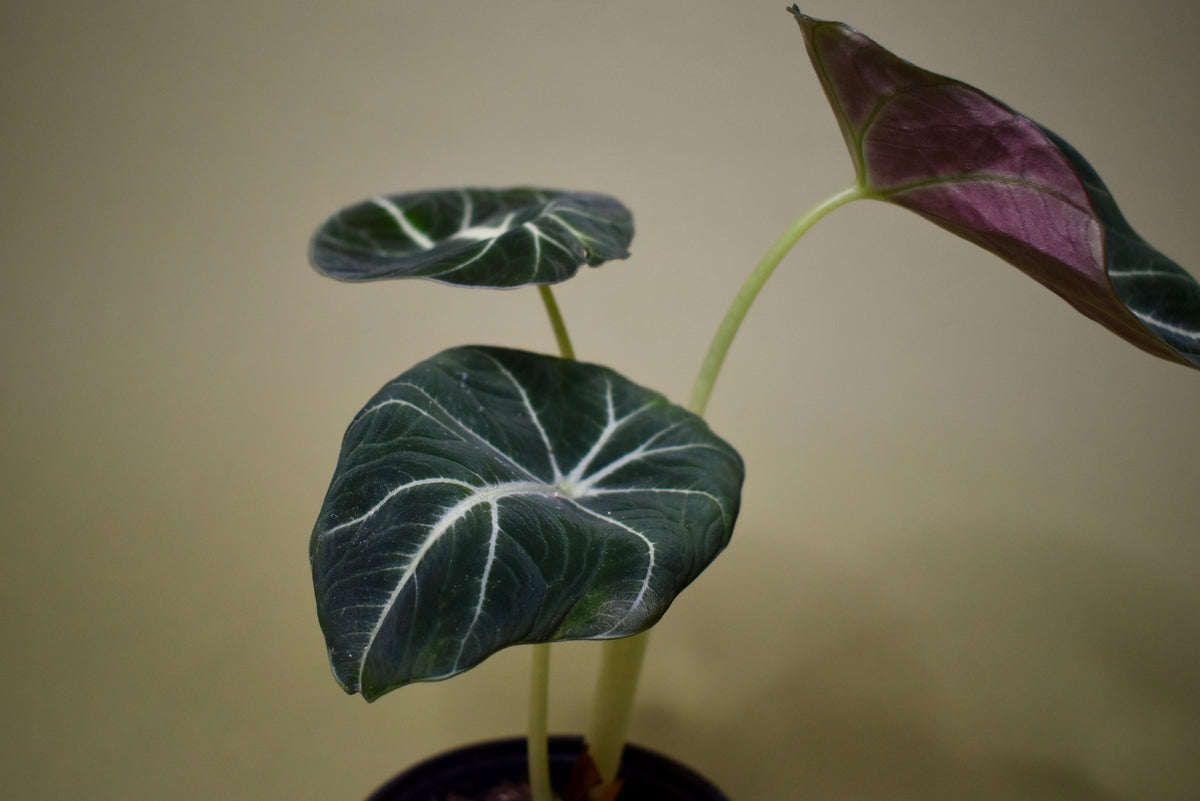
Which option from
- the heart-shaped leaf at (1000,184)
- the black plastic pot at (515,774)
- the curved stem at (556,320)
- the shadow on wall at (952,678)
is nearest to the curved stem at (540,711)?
the curved stem at (556,320)

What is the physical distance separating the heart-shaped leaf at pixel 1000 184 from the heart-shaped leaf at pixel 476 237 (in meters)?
0.26

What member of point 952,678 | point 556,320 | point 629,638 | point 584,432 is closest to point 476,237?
point 556,320

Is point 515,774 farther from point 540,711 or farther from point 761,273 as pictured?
point 761,273

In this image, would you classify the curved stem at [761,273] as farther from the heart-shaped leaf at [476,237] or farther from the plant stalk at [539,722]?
the plant stalk at [539,722]

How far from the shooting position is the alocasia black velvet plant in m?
0.62

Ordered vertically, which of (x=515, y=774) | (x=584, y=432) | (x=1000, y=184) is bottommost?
(x=515, y=774)

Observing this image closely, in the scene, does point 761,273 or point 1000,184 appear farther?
point 761,273

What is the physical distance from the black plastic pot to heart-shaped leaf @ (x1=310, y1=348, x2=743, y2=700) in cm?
45

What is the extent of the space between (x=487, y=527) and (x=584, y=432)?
265 mm

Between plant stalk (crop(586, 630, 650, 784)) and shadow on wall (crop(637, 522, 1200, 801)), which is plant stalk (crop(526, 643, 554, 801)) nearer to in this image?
plant stalk (crop(586, 630, 650, 784))

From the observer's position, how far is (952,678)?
151cm

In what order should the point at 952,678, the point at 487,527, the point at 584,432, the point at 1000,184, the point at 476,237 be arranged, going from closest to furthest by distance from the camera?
the point at 487,527 → the point at 1000,184 → the point at 584,432 → the point at 476,237 → the point at 952,678

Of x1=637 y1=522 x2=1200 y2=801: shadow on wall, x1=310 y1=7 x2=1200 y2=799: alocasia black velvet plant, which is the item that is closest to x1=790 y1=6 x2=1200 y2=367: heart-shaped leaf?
x1=310 y1=7 x2=1200 y2=799: alocasia black velvet plant

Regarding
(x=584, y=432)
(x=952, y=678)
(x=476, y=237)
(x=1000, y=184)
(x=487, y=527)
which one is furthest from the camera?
(x=952, y=678)
